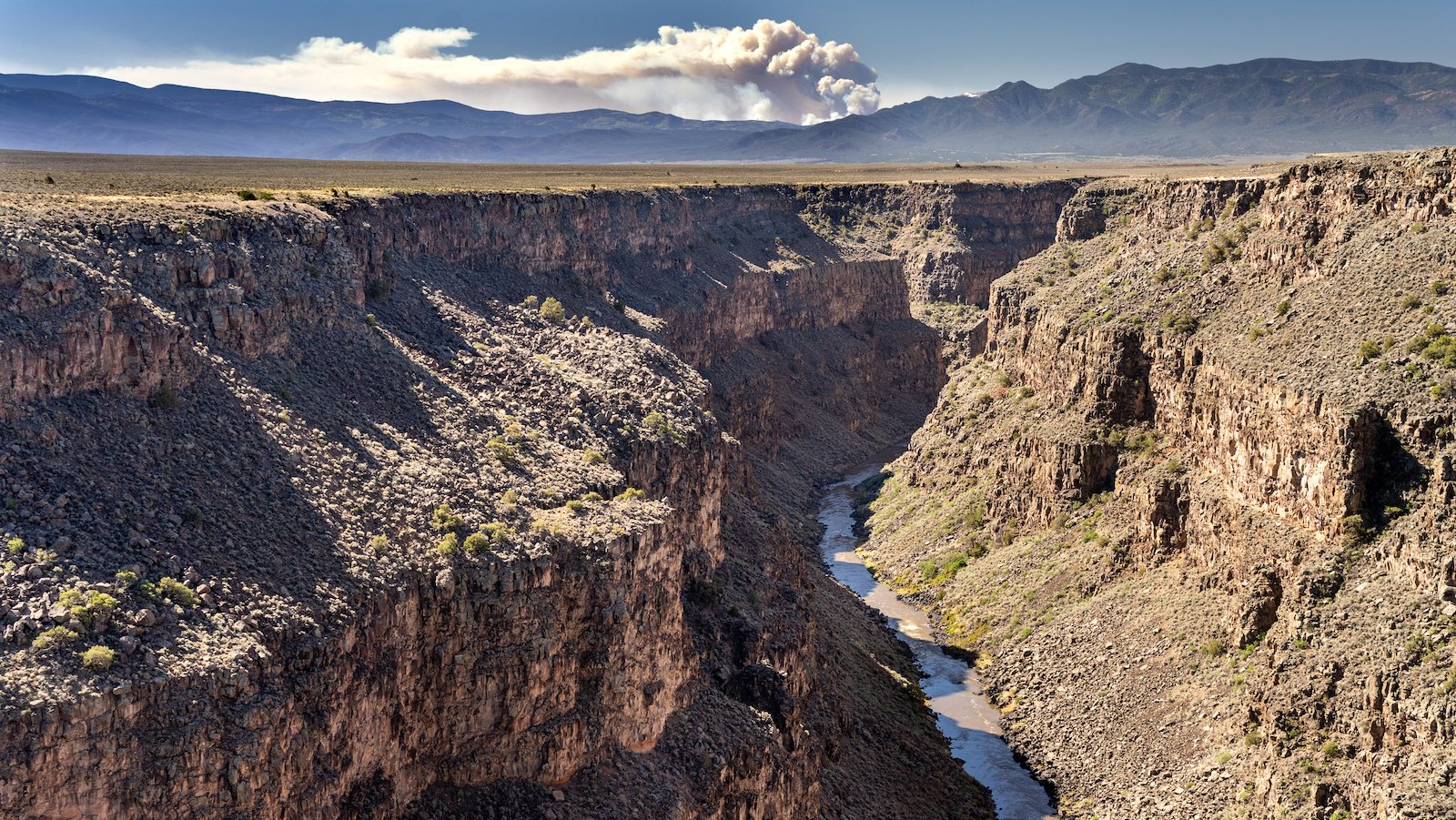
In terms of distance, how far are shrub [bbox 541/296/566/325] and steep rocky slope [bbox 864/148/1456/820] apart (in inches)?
1436

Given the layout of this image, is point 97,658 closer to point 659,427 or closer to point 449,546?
point 449,546

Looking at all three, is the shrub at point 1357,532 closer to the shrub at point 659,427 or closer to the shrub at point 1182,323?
the shrub at point 1182,323

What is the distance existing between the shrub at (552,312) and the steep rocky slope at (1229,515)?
3648 cm

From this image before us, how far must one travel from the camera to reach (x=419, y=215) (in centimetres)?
8431

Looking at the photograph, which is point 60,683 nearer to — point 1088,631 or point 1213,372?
point 1088,631

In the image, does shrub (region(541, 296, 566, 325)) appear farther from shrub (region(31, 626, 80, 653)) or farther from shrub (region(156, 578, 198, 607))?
shrub (region(31, 626, 80, 653))

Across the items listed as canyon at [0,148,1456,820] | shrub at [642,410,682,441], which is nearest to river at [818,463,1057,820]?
canyon at [0,148,1456,820]

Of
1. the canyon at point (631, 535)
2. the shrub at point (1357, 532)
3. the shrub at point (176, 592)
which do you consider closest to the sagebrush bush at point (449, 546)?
the canyon at point (631, 535)

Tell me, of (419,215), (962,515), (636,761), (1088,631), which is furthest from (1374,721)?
(419,215)

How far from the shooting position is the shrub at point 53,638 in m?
34.8

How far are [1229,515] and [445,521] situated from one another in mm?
47326

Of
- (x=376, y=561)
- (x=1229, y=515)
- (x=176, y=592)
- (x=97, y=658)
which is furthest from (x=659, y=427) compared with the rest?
(x=97, y=658)

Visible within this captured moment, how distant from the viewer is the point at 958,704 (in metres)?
77.9

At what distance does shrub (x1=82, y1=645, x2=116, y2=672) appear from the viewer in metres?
35.0
